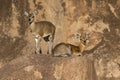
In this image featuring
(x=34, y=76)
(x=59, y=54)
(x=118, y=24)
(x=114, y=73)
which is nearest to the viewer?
(x=34, y=76)

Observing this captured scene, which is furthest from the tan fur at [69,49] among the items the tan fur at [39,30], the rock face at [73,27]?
the rock face at [73,27]

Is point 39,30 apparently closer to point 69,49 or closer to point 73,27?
point 69,49

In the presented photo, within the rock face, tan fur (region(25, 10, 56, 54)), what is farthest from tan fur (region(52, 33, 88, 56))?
the rock face

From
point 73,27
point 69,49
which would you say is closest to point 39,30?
point 69,49

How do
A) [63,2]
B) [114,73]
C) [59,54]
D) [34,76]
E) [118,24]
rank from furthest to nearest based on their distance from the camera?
[63,2] < [118,24] < [114,73] < [59,54] < [34,76]

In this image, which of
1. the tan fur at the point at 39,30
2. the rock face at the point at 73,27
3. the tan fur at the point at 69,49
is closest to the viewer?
the tan fur at the point at 69,49

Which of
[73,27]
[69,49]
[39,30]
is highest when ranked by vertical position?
[39,30]

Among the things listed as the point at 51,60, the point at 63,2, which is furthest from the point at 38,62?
the point at 63,2

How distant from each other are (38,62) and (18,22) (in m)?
7.05

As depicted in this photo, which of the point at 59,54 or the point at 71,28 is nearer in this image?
the point at 59,54

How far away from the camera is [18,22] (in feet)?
68.3

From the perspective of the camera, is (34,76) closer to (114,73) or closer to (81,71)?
(81,71)

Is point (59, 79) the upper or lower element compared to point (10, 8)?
lower

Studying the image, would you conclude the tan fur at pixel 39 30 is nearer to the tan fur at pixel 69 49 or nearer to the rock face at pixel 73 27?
the tan fur at pixel 69 49
